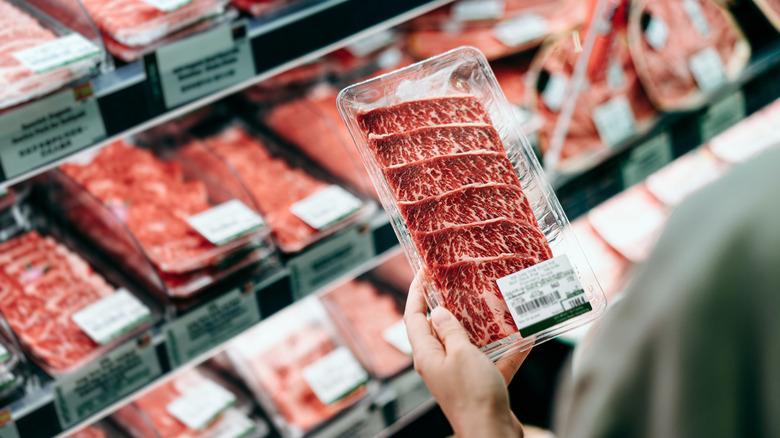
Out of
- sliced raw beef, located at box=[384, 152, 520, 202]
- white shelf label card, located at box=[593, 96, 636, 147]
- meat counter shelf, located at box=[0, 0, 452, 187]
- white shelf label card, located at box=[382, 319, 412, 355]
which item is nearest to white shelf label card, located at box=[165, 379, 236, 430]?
white shelf label card, located at box=[382, 319, 412, 355]

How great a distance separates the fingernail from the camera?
98 centimetres

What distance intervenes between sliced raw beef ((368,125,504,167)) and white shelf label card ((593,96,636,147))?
103cm

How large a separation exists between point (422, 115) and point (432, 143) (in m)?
0.06

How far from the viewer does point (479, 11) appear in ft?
7.57

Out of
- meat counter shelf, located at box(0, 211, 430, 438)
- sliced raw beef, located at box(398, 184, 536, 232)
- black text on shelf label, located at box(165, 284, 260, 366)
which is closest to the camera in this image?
sliced raw beef, located at box(398, 184, 536, 232)

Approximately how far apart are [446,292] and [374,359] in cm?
91

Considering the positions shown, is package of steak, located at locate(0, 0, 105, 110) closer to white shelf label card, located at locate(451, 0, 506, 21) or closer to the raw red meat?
the raw red meat

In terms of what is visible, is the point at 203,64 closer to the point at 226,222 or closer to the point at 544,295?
the point at 226,222

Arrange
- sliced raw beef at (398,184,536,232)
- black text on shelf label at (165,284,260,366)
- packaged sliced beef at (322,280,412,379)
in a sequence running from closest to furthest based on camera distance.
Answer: sliced raw beef at (398,184,536,232) → black text on shelf label at (165,284,260,366) → packaged sliced beef at (322,280,412,379)

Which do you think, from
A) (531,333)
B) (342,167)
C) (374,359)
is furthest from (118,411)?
(531,333)

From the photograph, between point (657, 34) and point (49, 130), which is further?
point (657, 34)

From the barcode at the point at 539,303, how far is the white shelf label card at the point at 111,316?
0.78 m

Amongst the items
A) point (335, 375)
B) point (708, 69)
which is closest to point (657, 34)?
point (708, 69)

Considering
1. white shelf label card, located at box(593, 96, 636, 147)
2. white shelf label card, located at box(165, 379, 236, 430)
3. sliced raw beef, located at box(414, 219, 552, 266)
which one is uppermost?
sliced raw beef, located at box(414, 219, 552, 266)
